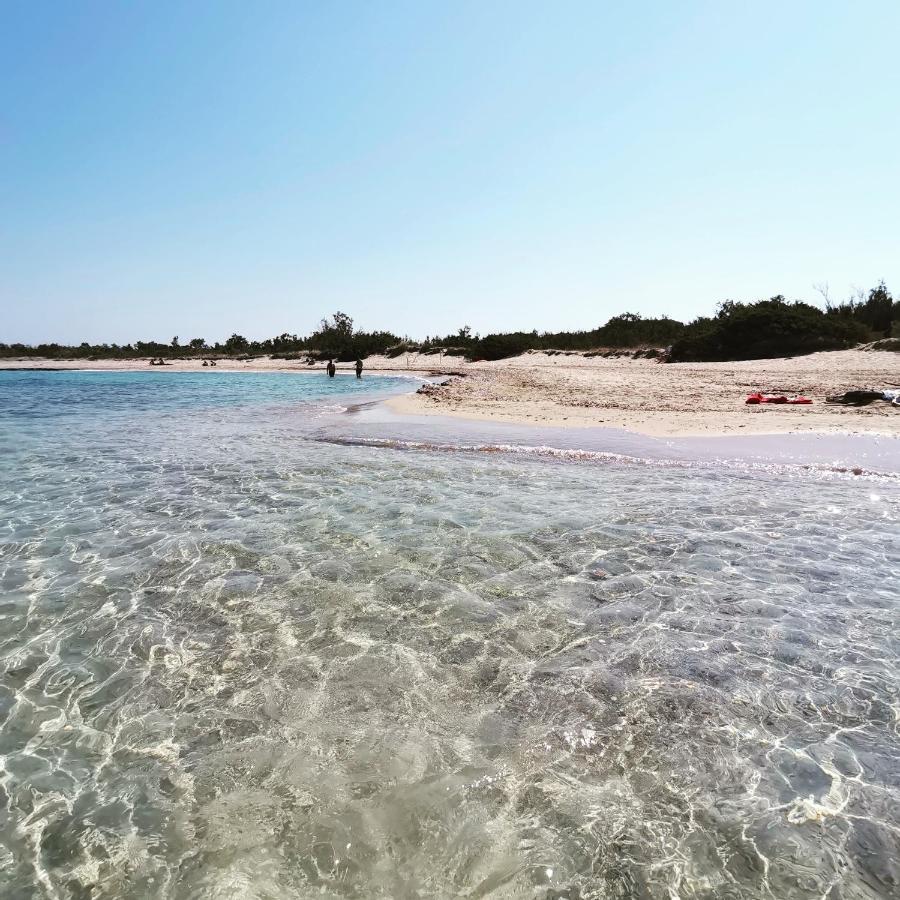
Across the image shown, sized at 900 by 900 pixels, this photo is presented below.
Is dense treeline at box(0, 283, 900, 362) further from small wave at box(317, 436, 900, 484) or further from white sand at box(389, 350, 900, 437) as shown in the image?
small wave at box(317, 436, 900, 484)

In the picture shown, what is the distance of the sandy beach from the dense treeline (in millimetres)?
2993

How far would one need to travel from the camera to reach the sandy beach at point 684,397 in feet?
44.9

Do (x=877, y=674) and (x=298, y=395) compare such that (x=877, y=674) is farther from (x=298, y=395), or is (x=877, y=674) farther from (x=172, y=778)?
(x=298, y=395)

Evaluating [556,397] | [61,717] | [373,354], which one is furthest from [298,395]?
[373,354]

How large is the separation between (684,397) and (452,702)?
18434 millimetres

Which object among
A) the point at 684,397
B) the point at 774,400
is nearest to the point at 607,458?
the point at 774,400

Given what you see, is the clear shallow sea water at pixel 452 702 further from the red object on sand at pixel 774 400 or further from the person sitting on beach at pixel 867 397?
the red object on sand at pixel 774 400

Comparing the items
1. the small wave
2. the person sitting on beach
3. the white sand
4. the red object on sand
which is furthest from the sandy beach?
the small wave

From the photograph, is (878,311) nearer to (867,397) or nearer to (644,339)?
(644,339)

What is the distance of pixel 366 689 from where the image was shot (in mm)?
3592

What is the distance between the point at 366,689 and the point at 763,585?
384 centimetres

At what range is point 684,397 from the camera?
1941 centimetres

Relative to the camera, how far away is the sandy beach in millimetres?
13672

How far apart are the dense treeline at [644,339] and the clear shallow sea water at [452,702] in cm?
2954
